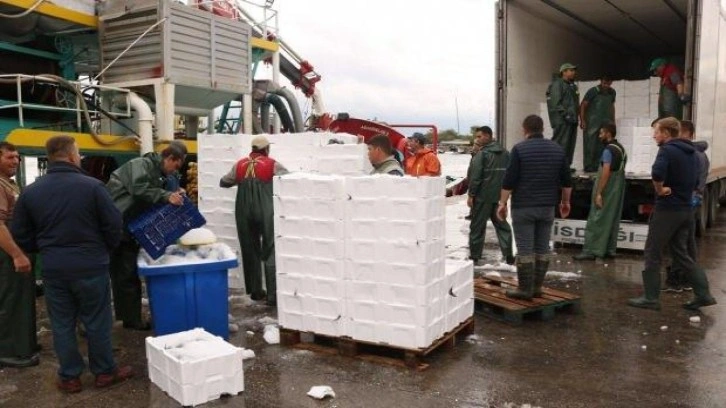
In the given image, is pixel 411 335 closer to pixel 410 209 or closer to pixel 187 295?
pixel 410 209

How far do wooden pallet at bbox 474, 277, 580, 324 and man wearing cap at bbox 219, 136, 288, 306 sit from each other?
208cm

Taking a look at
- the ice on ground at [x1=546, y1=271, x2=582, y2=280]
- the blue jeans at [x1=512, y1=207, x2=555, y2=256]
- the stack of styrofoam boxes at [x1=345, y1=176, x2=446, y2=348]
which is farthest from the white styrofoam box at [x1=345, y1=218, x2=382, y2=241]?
the ice on ground at [x1=546, y1=271, x2=582, y2=280]

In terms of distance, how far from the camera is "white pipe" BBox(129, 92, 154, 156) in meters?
8.54

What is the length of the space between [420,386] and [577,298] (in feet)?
8.27

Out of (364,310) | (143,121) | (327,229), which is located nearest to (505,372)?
(364,310)

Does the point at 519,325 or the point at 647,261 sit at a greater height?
the point at 647,261

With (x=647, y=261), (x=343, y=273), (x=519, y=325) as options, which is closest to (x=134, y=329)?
(x=343, y=273)

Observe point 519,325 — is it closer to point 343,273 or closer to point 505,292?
point 505,292

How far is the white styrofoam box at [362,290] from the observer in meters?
4.69

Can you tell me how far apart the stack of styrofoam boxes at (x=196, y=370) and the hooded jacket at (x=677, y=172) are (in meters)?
4.17

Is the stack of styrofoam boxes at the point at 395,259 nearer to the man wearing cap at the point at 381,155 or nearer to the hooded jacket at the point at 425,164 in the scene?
the man wearing cap at the point at 381,155

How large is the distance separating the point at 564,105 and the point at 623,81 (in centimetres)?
174

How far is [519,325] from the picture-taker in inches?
225

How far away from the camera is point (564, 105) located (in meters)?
9.51
